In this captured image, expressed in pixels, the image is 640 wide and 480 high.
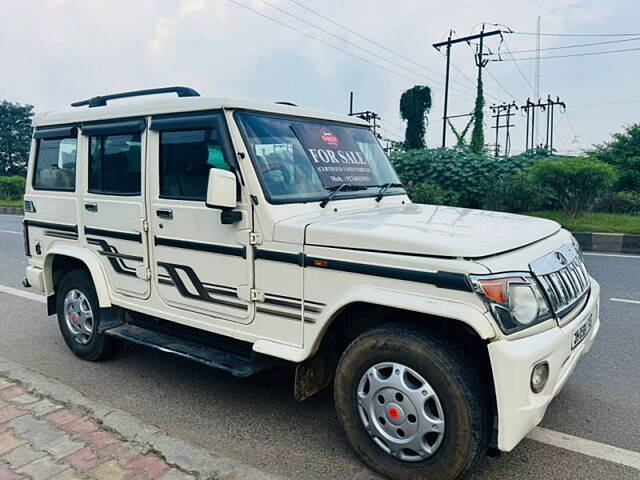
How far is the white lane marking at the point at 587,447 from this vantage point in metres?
3.08

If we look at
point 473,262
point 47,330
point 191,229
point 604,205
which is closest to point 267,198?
point 191,229

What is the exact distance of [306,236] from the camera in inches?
123

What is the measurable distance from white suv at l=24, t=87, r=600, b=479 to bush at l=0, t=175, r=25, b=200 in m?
28.0

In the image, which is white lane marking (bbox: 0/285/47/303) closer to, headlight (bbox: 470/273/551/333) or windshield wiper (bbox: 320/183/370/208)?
windshield wiper (bbox: 320/183/370/208)

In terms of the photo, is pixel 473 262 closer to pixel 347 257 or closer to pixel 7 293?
pixel 347 257

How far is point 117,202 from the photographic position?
4230 millimetres

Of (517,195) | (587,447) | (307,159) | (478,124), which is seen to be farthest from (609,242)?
(478,124)

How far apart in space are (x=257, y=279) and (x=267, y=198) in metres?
0.50

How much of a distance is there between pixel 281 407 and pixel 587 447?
1.94 metres

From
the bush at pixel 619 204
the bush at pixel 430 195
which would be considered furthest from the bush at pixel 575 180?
the bush at pixel 430 195

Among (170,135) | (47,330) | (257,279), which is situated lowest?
(47,330)

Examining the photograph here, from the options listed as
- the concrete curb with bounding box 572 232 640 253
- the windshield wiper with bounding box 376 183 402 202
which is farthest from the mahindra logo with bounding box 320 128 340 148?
the concrete curb with bounding box 572 232 640 253

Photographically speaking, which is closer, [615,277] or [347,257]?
[347,257]

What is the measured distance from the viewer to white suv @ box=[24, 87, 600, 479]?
2656 mm
